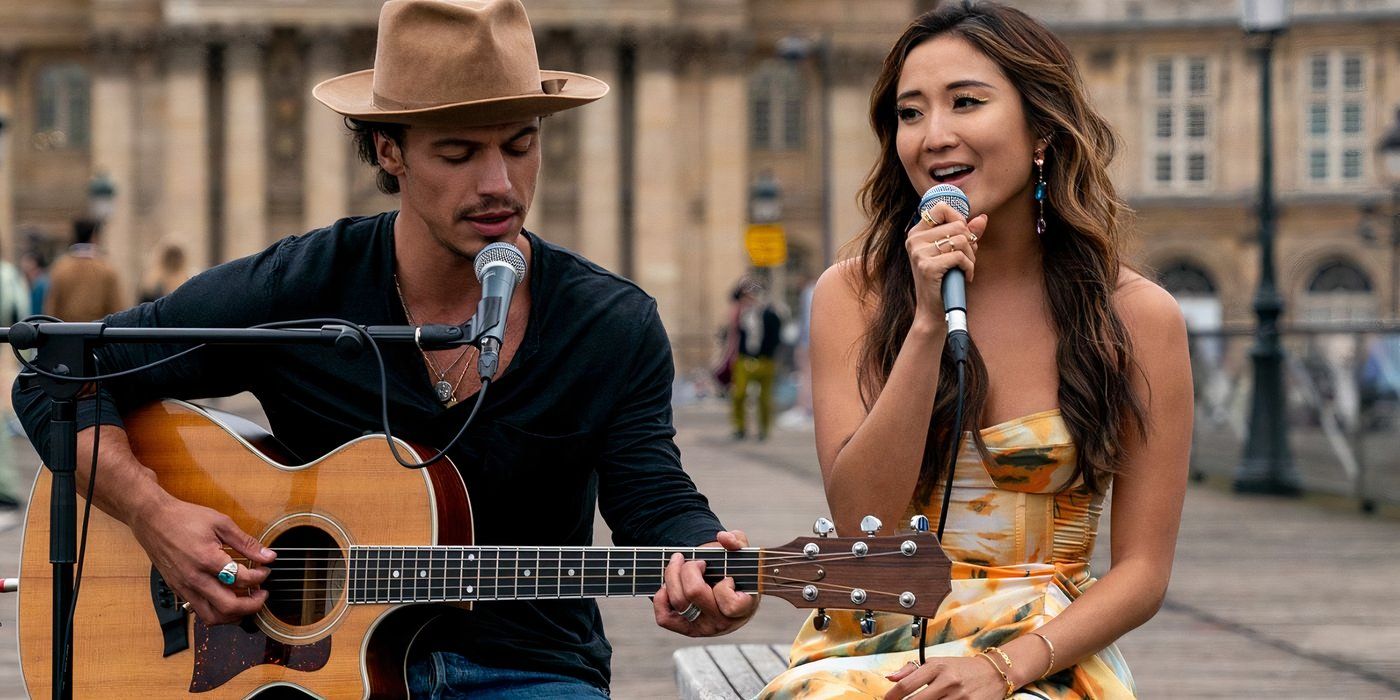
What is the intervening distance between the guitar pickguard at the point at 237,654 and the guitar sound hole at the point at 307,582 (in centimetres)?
6

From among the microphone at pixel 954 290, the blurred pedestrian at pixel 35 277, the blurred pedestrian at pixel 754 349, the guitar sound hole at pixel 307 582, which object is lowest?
the blurred pedestrian at pixel 754 349

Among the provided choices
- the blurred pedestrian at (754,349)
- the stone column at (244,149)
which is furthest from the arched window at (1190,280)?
the blurred pedestrian at (754,349)

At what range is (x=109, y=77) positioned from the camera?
167 ft

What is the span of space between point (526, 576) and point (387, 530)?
1.00 feet

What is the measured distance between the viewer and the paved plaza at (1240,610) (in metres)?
6.82

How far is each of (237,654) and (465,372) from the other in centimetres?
70

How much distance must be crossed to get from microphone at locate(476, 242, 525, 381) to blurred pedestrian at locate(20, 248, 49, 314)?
16.2m

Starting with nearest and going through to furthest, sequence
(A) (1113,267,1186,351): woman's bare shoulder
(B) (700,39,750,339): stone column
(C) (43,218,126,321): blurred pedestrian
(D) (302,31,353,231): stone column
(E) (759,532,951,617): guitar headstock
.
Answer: (E) (759,532,951,617): guitar headstock
(A) (1113,267,1186,351): woman's bare shoulder
(C) (43,218,126,321): blurred pedestrian
(B) (700,39,750,339): stone column
(D) (302,31,353,231): stone column

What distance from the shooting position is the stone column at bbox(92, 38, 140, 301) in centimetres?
5069

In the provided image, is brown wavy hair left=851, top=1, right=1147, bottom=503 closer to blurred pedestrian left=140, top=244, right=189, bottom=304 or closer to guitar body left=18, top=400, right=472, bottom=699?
guitar body left=18, top=400, right=472, bottom=699

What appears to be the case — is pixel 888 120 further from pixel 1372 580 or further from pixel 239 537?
pixel 1372 580

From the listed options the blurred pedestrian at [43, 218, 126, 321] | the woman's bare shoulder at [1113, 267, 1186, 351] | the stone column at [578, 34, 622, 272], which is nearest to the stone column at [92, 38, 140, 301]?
the stone column at [578, 34, 622, 272]

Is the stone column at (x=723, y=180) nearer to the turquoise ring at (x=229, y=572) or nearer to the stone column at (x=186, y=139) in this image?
the stone column at (x=186, y=139)

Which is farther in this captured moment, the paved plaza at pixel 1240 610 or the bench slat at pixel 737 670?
the paved plaza at pixel 1240 610
